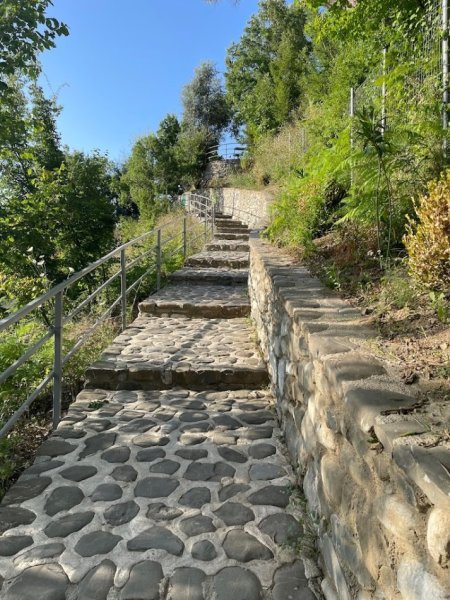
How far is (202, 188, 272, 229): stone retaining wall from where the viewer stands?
12.5m

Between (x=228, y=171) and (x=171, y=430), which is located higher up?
(x=228, y=171)

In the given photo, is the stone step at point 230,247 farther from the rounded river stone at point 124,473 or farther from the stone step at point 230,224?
the rounded river stone at point 124,473

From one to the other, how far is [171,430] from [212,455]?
41cm

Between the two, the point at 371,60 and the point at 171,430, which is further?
the point at 371,60

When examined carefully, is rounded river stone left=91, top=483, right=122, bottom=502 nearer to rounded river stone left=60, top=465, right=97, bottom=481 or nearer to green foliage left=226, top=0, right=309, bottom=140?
rounded river stone left=60, top=465, right=97, bottom=481

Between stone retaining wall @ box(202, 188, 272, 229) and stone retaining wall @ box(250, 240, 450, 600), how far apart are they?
8.98 meters

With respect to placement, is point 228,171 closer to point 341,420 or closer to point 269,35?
point 269,35

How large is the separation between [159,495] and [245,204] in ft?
45.9

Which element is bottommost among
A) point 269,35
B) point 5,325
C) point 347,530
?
point 347,530

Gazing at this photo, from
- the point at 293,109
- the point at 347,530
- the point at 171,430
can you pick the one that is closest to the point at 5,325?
the point at 171,430

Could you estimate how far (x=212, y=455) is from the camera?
2.66 metres

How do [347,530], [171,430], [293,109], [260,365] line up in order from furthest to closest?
[293,109]
[260,365]
[171,430]
[347,530]

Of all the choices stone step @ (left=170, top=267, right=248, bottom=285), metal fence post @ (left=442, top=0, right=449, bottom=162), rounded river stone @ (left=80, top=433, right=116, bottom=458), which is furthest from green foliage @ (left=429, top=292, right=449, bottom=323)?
stone step @ (left=170, top=267, right=248, bottom=285)

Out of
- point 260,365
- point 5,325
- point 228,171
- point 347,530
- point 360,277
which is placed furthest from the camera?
point 228,171
